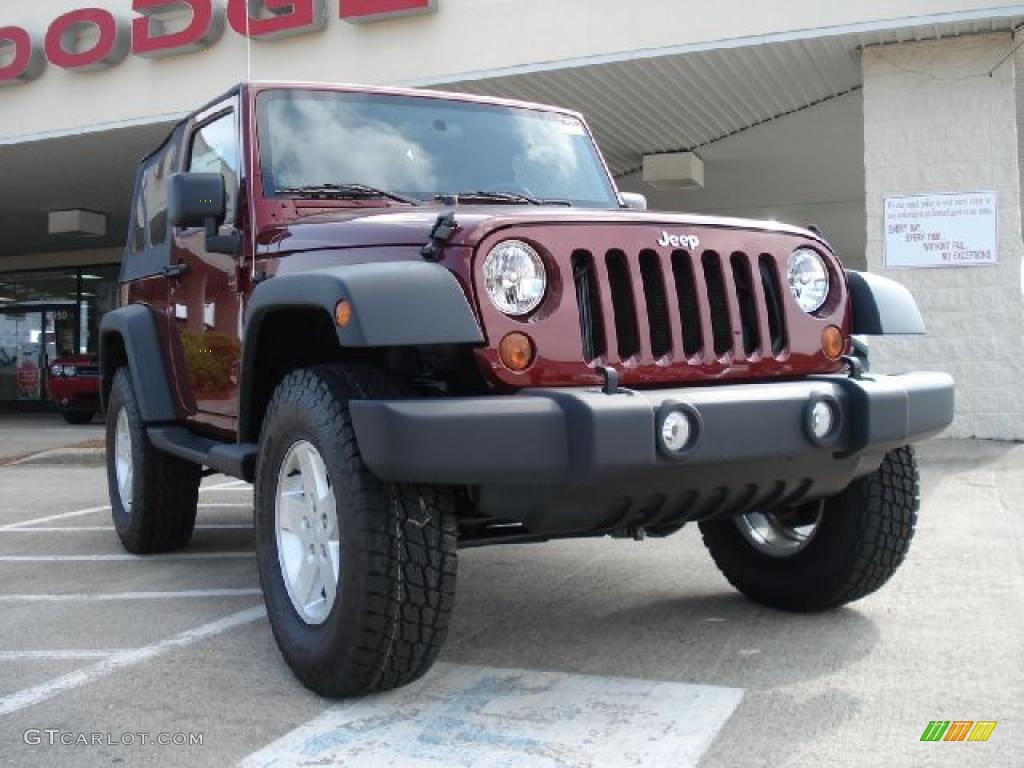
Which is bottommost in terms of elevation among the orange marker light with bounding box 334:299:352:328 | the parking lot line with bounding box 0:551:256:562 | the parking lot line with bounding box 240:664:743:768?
the parking lot line with bounding box 0:551:256:562

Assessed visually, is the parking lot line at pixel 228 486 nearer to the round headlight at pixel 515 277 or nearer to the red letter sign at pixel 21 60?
the round headlight at pixel 515 277

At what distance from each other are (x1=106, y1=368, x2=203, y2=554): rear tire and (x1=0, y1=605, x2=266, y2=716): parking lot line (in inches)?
43.6

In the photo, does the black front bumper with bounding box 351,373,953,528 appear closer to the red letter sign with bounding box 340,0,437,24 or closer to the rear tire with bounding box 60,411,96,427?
the red letter sign with bounding box 340,0,437,24

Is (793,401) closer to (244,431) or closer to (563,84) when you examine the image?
(244,431)

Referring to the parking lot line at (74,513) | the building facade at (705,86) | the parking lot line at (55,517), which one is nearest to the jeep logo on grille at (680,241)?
the building facade at (705,86)

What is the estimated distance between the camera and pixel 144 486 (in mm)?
4969

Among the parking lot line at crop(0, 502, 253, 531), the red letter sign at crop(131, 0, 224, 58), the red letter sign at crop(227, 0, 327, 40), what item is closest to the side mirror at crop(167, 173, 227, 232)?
the parking lot line at crop(0, 502, 253, 531)

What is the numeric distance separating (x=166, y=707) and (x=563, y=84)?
925 cm

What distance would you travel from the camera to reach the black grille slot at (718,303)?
3137mm

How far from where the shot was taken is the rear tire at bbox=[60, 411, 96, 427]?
17.9 m

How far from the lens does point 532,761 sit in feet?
8.36

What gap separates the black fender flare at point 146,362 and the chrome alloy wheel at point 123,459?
0.40m

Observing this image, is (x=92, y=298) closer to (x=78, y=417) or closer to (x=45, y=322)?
(x=45, y=322)

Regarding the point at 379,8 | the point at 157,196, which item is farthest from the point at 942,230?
the point at 157,196
